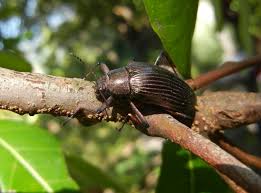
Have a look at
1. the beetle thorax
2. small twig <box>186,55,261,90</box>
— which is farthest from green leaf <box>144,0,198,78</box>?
the beetle thorax

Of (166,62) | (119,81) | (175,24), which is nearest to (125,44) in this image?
(119,81)

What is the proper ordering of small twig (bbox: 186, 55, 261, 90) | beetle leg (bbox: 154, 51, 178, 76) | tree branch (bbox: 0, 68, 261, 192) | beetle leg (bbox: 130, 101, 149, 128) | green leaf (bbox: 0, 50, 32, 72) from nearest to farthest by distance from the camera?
1. tree branch (bbox: 0, 68, 261, 192)
2. beetle leg (bbox: 130, 101, 149, 128)
3. small twig (bbox: 186, 55, 261, 90)
4. beetle leg (bbox: 154, 51, 178, 76)
5. green leaf (bbox: 0, 50, 32, 72)

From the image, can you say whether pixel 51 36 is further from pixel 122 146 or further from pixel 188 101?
pixel 188 101

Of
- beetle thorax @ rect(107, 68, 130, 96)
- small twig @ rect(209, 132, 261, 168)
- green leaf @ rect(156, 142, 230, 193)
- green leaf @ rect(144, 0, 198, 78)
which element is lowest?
green leaf @ rect(156, 142, 230, 193)

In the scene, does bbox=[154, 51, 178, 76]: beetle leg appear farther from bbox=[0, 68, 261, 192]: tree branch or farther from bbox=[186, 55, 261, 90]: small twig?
bbox=[0, 68, 261, 192]: tree branch

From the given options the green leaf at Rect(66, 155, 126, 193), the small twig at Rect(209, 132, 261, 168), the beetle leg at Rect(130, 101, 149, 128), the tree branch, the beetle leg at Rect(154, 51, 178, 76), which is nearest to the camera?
the tree branch

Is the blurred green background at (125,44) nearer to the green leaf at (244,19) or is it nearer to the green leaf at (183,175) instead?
the green leaf at (244,19)
